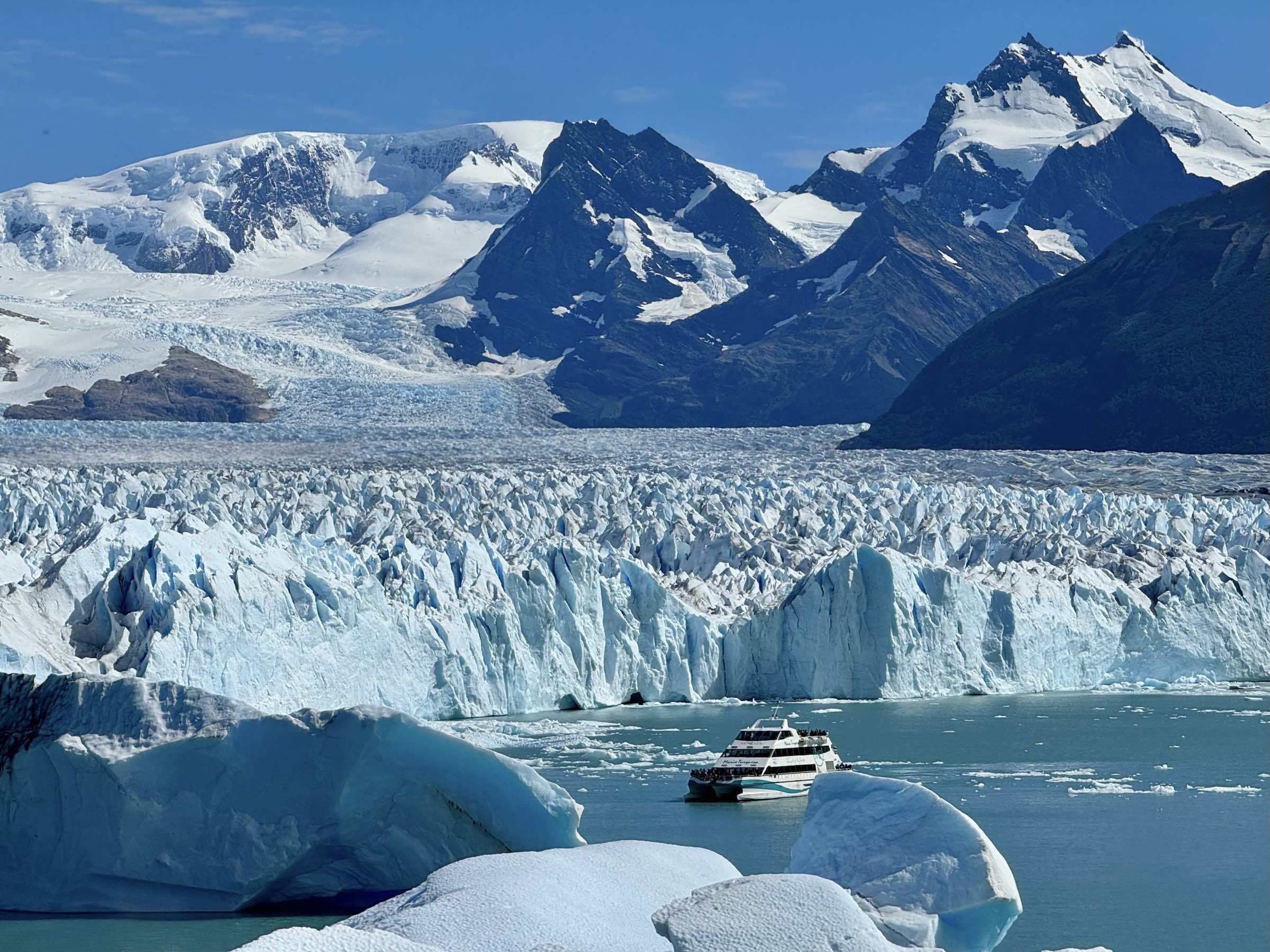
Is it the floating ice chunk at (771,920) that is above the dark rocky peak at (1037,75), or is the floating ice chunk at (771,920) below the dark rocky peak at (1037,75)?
below

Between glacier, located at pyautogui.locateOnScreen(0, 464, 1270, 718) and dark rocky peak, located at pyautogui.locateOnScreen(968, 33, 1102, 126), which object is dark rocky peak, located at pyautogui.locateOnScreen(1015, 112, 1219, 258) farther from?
glacier, located at pyautogui.locateOnScreen(0, 464, 1270, 718)

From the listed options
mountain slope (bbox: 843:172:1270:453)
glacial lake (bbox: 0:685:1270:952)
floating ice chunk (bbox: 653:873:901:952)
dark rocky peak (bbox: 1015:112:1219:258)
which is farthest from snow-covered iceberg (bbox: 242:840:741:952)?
dark rocky peak (bbox: 1015:112:1219:258)

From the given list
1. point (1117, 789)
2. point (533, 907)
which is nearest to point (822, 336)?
point (1117, 789)

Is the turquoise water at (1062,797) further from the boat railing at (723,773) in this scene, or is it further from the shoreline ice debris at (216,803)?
the shoreline ice debris at (216,803)

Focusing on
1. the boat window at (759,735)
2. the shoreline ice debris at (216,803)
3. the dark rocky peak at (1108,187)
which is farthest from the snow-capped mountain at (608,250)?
the shoreline ice debris at (216,803)

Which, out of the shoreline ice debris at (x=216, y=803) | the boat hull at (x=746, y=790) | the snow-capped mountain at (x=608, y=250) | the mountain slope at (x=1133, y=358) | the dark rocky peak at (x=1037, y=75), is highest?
the dark rocky peak at (x=1037, y=75)

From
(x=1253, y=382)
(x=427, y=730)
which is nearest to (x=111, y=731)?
(x=427, y=730)
